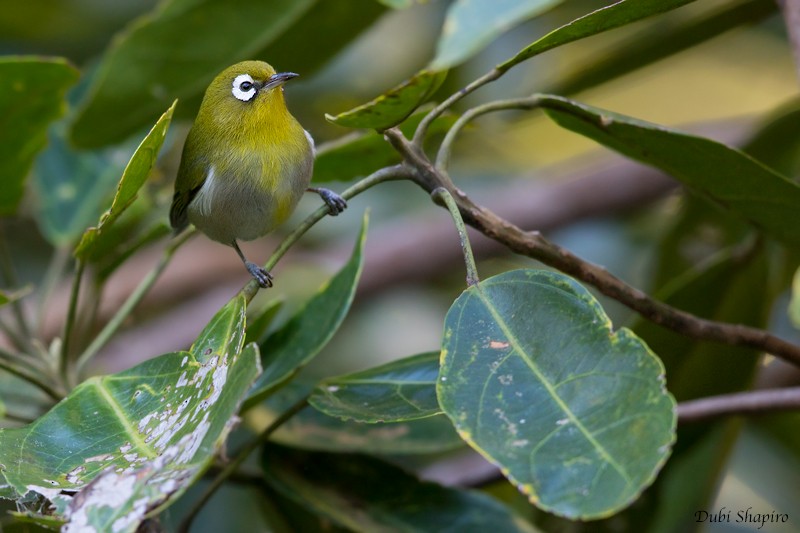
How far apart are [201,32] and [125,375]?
1088 millimetres

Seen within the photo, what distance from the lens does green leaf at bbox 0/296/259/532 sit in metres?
1.04

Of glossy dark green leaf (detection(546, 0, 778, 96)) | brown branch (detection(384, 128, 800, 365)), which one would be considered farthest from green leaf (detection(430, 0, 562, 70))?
glossy dark green leaf (detection(546, 0, 778, 96))

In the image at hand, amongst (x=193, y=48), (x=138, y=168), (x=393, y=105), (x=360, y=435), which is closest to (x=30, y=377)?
(x=138, y=168)

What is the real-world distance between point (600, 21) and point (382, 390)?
0.67m

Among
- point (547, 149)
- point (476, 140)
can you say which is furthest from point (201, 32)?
point (547, 149)

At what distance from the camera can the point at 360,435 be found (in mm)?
1885

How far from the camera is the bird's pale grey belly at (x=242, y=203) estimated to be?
1.99 meters

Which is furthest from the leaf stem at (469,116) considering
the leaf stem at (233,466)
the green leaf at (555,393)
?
the leaf stem at (233,466)

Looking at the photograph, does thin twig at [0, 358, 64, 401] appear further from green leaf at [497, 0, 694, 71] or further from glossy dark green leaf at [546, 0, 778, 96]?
glossy dark green leaf at [546, 0, 778, 96]

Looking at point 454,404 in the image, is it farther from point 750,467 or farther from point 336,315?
point 750,467

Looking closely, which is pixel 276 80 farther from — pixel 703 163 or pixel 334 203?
pixel 703 163

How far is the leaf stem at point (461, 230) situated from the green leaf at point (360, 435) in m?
0.61

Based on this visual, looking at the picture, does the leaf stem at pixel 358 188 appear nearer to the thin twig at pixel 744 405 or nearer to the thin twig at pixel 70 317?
the thin twig at pixel 70 317

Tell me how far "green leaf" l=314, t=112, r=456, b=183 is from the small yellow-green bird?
0.09m
